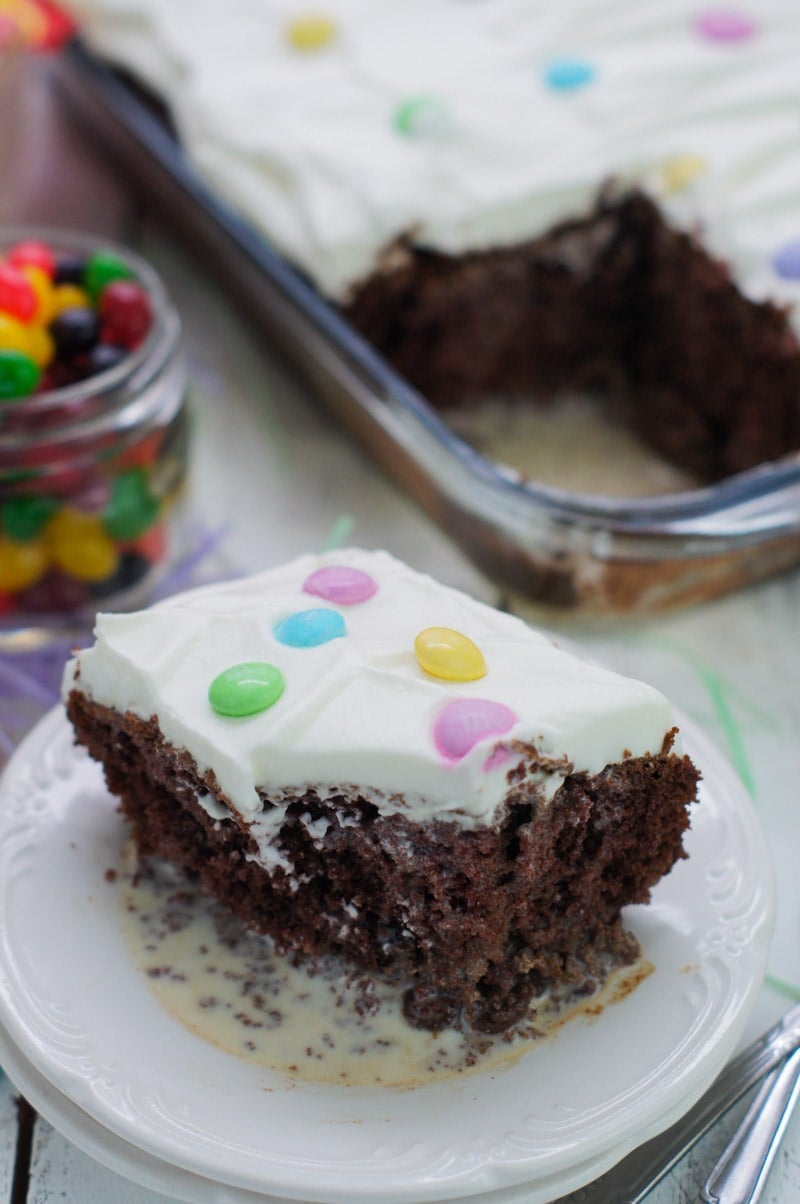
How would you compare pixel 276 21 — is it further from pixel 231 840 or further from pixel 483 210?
pixel 231 840

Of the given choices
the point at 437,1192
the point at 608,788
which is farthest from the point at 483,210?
the point at 437,1192

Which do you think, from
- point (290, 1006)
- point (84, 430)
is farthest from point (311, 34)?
point (290, 1006)

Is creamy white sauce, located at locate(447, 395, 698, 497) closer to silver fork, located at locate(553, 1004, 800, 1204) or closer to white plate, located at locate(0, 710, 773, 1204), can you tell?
white plate, located at locate(0, 710, 773, 1204)

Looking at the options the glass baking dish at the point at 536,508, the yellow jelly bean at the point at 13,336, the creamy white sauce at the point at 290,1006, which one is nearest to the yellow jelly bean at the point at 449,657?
the creamy white sauce at the point at 290,1006

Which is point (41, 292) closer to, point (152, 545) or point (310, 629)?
point (152, 545)

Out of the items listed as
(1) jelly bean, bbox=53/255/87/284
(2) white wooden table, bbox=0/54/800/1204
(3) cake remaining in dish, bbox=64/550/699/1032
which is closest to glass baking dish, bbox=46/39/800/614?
(2) white wooden table, bbox=0/54/800/1204

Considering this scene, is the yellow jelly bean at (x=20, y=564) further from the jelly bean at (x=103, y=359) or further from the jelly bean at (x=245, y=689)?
the jelly bean at (x=245, y=689)
